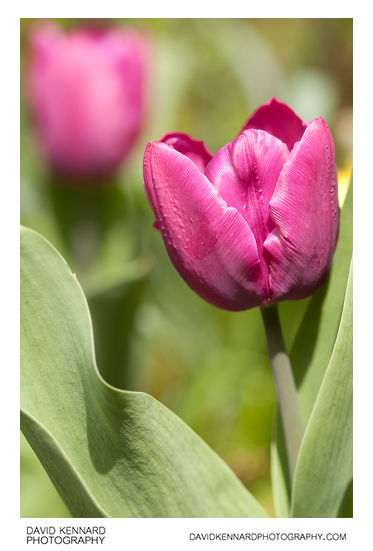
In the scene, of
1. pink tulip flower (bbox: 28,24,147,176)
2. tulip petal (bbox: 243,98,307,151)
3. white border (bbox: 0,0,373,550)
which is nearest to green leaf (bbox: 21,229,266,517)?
white border (bbox: 0,0,373,550)

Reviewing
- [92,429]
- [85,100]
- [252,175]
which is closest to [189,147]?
[252,175]

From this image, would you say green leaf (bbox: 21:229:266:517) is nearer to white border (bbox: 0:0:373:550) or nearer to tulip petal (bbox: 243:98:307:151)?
white border (bbox: 0:0:373:550)

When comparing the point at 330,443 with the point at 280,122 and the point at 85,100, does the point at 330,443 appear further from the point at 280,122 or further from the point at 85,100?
the point at 85,100

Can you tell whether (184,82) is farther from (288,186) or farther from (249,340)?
(288,186)
